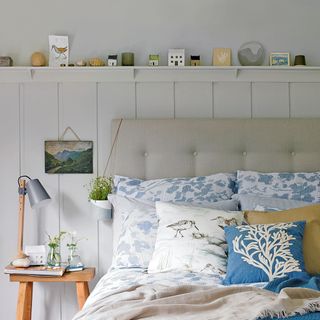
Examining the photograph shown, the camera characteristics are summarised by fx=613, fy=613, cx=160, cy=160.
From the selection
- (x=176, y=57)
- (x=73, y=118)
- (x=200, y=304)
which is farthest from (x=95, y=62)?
(x=200, y=304)

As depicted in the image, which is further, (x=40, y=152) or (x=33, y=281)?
(x=40, y=152)

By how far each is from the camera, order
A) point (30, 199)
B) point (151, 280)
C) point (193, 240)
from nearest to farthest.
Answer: point (151, 280) < point (193, 240) < point (30, 199)

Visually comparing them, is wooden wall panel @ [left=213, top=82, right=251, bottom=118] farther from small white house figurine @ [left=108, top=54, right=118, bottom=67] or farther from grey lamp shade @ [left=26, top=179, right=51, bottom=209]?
grey lamp shade @ [left=26, top=179, right=51, bottom=209]

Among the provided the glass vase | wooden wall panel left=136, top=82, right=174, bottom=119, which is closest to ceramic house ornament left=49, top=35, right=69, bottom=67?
wooden wall panel left=136, top=82, right=174, bottom=119

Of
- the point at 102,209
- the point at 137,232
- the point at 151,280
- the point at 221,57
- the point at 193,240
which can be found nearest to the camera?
the point at 151,280

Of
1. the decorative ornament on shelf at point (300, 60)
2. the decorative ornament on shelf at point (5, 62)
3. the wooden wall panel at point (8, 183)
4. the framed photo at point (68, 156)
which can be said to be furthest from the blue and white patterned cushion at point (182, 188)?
the decorative ornament on shelf at point (5, 62)

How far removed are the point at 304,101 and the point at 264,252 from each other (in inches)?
52.3

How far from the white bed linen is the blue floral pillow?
0.23ft

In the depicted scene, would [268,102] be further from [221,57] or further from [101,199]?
[101,199]

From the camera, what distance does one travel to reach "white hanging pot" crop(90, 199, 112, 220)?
3547 millimetres

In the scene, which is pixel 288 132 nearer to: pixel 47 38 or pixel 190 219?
pixel 190 219

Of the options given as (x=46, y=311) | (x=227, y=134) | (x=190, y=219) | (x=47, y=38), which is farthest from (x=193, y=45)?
(x=46, y=311)

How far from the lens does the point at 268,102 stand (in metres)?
3.72

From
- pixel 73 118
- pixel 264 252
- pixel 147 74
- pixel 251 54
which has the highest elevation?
pixel 251 54
